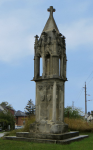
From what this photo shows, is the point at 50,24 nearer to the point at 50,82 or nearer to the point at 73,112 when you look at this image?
the point at 50,82

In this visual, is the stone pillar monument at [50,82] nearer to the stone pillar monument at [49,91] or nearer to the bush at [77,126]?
the stone pillar monument at [49,91]

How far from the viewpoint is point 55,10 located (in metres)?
15.5

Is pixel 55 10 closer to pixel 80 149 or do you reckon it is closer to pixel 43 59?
pixel 43 59

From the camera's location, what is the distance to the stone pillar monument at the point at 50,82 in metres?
13.2

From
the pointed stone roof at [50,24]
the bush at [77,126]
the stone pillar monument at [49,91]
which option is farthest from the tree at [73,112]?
the pointed stone roof at [50,24]

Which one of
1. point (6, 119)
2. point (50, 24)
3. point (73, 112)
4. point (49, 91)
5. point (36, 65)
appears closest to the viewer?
point (49, 91)

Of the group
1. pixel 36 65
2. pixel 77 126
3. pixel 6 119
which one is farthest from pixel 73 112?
pixel 6 119

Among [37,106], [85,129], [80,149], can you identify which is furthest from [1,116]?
[80,149]

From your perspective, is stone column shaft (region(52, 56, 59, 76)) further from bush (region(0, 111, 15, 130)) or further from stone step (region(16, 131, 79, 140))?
bush (region(0, 111, 15, 130))

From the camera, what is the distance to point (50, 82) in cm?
1356

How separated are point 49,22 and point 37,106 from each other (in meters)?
6.27

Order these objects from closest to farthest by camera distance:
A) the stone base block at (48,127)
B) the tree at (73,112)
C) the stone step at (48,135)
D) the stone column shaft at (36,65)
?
the stone step at (48,135) → the stone base block at (48,127) → the stone column shaft at (36,65) → the tree at (73,112)

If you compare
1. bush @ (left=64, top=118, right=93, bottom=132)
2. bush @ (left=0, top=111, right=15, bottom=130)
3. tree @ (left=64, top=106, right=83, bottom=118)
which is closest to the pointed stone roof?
bush @ (left=64, top=118, right=93, bottom=132)

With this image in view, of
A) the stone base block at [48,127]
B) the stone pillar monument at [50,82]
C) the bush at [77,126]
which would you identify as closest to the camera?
the stone base block at [48,127]
